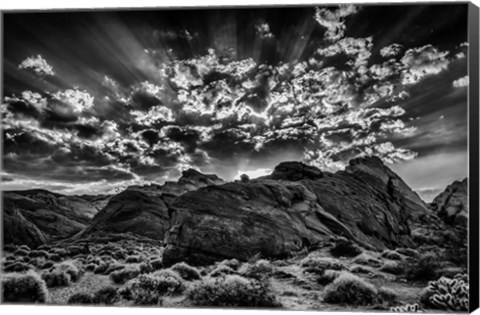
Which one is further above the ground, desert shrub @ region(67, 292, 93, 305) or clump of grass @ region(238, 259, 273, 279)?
clump of grass @ region(238, 259, 273, 279)

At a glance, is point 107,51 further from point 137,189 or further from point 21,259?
point 21,259

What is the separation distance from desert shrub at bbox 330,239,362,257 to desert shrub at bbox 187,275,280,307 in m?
1.80

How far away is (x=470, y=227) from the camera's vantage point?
966cm

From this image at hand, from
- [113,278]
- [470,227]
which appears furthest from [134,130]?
[470,227]

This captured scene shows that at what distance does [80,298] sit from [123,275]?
994mm

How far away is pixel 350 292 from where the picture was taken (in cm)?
988

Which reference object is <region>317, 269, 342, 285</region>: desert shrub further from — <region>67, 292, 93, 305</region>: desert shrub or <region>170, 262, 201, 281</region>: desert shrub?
<region>67, 292, 93, 305</region>: desert shrub

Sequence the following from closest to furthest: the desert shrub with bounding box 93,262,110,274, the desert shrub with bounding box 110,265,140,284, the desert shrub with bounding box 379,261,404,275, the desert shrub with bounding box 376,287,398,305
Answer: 1. the desert shrub with bounding box 376,287,398,305
2. the desert shrub with bounding box 379,261,404,275
3. the desert shrub with bounding box 110,265,140,284
4. the desert shrub with bounding box 93,262,110,274

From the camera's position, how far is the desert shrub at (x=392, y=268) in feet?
33.4

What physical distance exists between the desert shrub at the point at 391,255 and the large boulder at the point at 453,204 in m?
1.17

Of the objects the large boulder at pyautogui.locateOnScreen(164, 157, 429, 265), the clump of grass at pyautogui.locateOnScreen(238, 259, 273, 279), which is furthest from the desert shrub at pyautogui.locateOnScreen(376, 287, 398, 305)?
the clump of grass at pyautogui.locateOnScreen(238, 259, 273, 279)

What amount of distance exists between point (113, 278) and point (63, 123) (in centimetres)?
372

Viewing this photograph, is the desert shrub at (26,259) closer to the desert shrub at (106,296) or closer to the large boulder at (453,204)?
the desert shrub at (106,296)

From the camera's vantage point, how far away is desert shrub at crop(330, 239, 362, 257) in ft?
36.1
